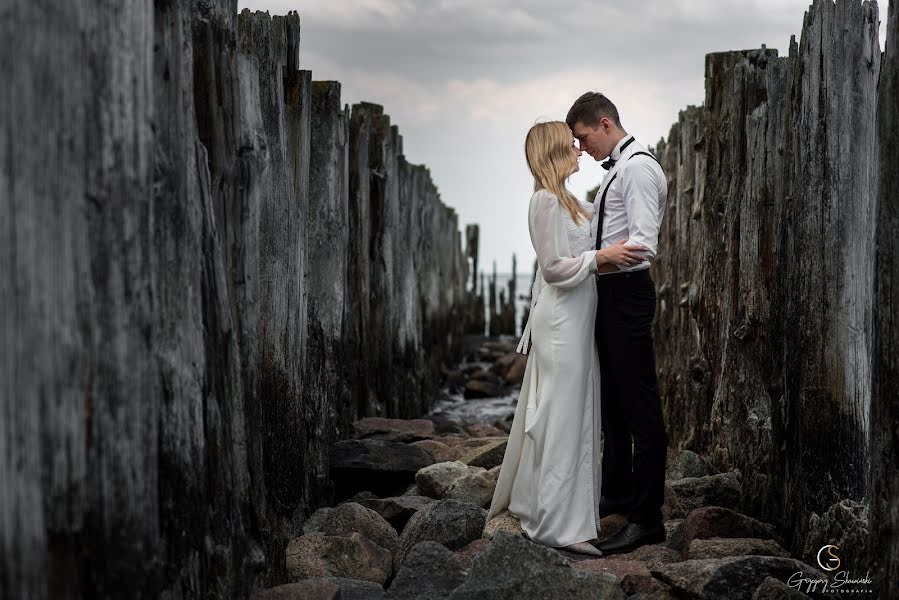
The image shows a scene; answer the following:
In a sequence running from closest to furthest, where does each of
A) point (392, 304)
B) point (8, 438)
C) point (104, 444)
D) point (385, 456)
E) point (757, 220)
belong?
point (8, 438), point (104, 444), point (757, 220), point (385, 456), point (392, 304)

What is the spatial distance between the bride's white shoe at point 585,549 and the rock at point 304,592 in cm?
163

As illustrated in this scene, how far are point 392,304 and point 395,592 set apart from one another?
666cm

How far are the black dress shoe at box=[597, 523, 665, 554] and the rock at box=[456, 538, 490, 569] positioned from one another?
612mm

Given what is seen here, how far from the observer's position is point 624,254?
5.13 m

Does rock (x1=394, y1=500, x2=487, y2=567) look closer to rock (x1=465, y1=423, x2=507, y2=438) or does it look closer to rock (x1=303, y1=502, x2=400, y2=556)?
rock (x1=303, y1=502, x2=400, y2=556)

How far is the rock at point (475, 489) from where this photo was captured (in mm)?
6118

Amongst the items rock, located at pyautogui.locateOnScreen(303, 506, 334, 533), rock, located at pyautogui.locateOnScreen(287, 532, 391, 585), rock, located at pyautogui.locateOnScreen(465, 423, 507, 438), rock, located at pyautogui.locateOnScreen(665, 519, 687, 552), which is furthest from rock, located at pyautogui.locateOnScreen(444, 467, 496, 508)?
→ rock, located at pyautogui.locateOnScreen(465, 423, 507, 438)

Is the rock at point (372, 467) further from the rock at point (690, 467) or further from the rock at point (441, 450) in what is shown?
A: the rock at point (690, 467)

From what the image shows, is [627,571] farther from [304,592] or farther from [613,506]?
[304,592]

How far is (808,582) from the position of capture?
13.5 feet

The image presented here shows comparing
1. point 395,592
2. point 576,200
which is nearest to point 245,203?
point 395,592

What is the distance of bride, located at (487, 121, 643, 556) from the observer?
526 cm

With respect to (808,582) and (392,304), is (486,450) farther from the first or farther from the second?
(392,304)

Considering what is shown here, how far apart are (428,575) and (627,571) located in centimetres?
100
